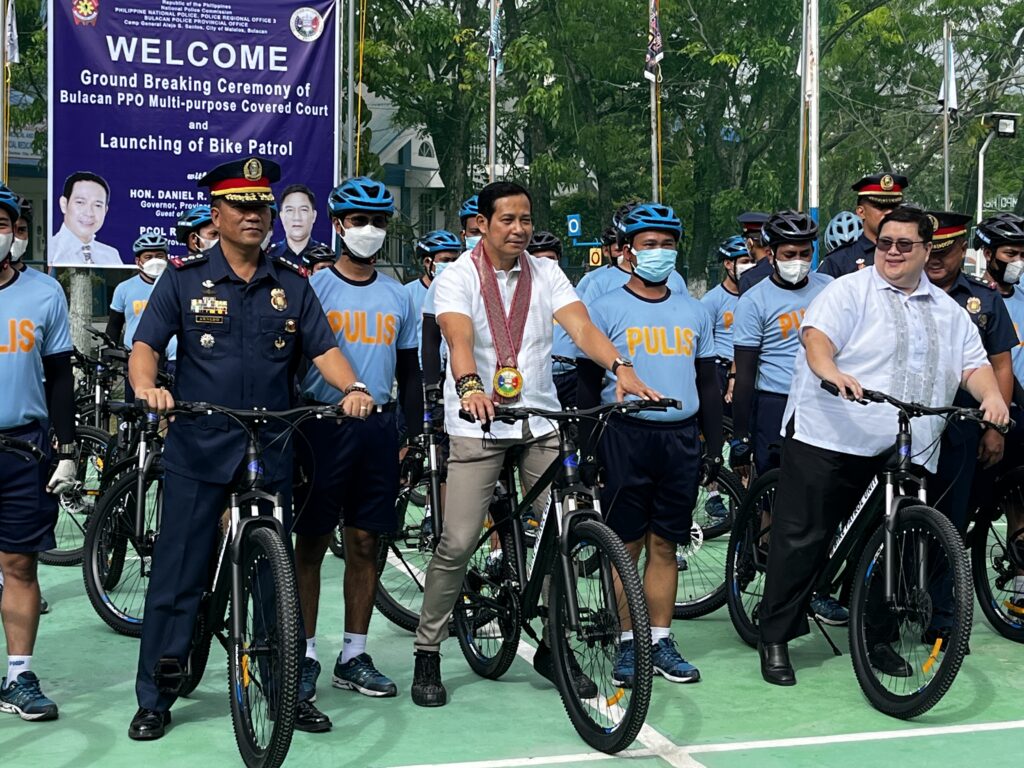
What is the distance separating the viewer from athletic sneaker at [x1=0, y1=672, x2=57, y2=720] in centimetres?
614

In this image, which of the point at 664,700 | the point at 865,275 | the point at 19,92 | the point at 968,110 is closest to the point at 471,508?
the point at 664,700

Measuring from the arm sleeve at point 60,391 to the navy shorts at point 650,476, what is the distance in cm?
239

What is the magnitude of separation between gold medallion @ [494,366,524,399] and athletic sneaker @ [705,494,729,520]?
3641mm

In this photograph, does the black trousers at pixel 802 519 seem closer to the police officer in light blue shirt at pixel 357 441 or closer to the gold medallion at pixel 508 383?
the gold medallion at pixel 508 383

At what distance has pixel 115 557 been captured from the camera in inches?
315

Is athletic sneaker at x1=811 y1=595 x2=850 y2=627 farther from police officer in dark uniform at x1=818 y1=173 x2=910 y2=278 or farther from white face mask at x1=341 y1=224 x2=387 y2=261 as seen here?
white face mask at x1=341 y1=224 x2=387 y2=261

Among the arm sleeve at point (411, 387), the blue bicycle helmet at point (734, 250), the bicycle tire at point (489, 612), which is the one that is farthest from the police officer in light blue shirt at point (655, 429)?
the blue bicycle helmet at point (734, 250)

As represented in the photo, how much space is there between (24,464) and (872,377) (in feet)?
11.7

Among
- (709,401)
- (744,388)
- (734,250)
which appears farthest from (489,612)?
(734,250)

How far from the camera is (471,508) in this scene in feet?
21.0

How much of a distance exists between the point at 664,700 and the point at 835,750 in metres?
0.91

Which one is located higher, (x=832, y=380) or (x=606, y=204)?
(x=606, y=204)

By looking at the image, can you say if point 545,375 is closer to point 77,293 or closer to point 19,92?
point 77,293

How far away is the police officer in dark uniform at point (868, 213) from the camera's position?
8.36 m
